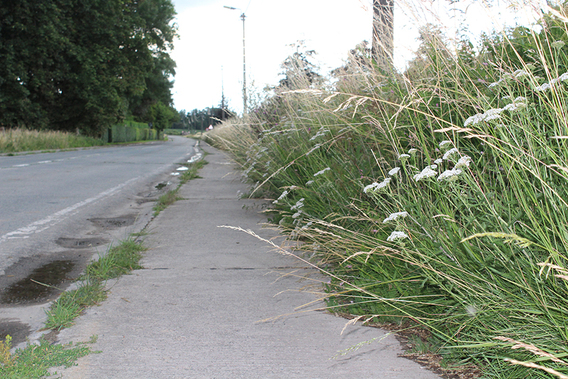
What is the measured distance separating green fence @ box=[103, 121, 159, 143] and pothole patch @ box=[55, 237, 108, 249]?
39.0 meters

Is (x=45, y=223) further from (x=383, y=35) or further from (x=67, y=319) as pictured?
(x=383, y=35)

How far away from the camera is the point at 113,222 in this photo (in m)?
6.08

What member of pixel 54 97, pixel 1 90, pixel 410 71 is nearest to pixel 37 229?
pixel 410 71

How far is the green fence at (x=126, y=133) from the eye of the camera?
4428 cm

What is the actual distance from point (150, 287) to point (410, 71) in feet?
9.13

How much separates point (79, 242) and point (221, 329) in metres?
2.96

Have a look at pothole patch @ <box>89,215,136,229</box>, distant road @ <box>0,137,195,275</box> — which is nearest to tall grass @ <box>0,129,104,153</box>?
distant road @ <box>0,137,195,275</box>

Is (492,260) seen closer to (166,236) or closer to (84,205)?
(166,236)

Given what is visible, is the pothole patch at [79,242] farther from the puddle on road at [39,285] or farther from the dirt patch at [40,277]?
the puddle on road at [39,285]

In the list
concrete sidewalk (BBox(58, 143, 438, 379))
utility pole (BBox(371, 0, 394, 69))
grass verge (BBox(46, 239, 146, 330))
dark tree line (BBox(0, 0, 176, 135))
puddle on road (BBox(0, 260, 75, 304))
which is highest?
dark tree line (BBox(0, 0, 176, 135))

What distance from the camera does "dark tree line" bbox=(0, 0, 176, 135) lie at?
27.2 meters

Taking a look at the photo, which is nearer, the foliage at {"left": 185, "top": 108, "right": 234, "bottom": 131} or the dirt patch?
the dirt patch

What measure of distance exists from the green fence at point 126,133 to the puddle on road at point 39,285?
132 ft

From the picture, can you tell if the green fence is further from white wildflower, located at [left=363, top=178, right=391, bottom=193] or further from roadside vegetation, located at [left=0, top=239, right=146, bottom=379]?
white wildflower, located at [left=363, top=178, right=391, bottom=193]
